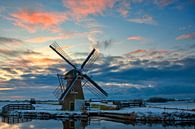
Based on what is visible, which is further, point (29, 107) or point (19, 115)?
point (29, 107)

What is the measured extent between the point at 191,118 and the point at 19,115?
2511 centimetres

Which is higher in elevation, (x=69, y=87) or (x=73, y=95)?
(x=69, y=87)

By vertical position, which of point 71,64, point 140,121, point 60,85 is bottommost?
point 140,121

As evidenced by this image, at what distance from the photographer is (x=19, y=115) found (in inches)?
1912

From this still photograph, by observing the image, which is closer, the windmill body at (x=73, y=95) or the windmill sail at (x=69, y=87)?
the windmill sail at (x=69, y=87)

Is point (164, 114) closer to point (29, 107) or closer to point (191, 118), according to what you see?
point (191, 118)

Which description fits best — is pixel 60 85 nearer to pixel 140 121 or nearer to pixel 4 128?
pixel 140 121

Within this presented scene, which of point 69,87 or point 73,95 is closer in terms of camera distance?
point 69,87

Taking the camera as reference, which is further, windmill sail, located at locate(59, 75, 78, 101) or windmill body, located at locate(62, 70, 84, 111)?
windmill body, located at locate(62, 70, 84, 111)

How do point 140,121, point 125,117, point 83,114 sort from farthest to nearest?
point 83,114
point 125,117
point 140,121

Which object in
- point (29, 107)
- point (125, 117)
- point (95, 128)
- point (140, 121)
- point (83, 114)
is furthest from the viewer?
point (29, 107)

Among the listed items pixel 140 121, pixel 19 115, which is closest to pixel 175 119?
pixel 140 121

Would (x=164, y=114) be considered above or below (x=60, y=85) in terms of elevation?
below

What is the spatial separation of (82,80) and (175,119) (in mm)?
16333
